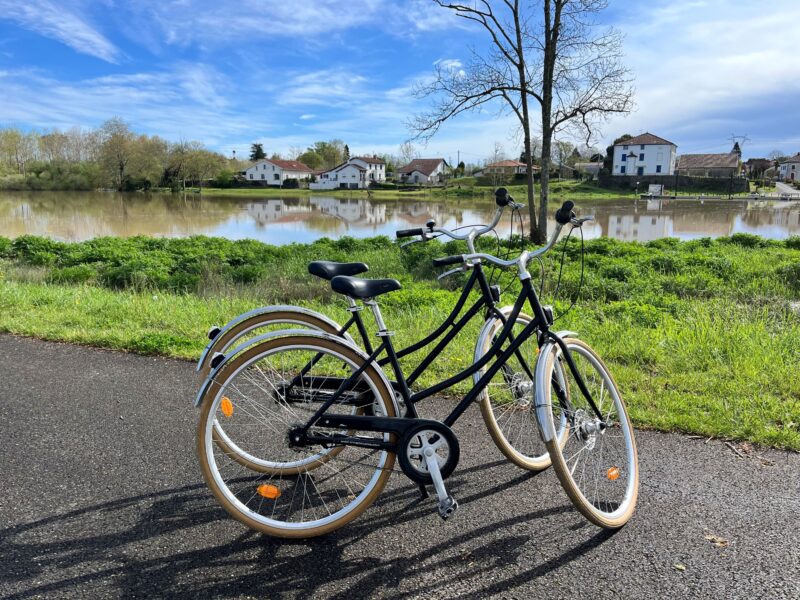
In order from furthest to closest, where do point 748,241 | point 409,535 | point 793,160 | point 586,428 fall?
point 793,160 → point 748,241 → point 586,428 → point 409,535

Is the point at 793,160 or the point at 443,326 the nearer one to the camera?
the point at 443,326

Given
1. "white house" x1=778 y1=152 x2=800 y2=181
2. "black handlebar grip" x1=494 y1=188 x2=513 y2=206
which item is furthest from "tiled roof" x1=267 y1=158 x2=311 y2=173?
"black handlebar grip" x1=494 y1=188 x2=513 y2=206

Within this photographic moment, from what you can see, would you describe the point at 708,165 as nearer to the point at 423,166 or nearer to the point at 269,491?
the point at 423,166

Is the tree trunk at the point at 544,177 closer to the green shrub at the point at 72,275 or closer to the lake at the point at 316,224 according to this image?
the lake at the point at 316,224

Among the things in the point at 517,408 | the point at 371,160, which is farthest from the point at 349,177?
the point at 517,408

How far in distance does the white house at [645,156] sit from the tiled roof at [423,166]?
2862cm

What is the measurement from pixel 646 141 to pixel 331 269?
260ft

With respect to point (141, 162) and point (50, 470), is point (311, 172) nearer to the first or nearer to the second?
point (141, 162)

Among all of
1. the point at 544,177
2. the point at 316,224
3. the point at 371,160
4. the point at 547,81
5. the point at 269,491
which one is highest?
the point at 371,160

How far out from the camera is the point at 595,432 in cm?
270

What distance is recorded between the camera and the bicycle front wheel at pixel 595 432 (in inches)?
103

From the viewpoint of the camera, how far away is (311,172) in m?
94.8

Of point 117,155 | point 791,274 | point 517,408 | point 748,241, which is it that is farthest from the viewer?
point 117,155


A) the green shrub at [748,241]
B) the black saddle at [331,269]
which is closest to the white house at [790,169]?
the green shrub at [748,241]
